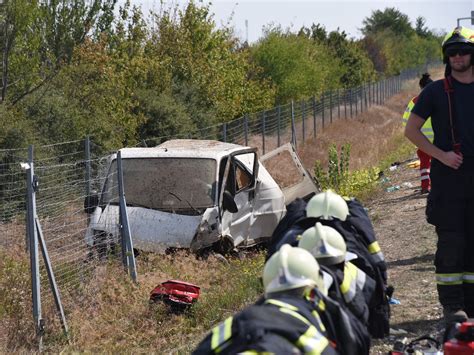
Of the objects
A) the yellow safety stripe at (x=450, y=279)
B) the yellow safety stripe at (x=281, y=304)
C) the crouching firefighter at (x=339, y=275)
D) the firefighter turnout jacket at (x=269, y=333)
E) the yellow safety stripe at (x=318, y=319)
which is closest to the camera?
the firefighter turnout jacket at (x=269, y=333)

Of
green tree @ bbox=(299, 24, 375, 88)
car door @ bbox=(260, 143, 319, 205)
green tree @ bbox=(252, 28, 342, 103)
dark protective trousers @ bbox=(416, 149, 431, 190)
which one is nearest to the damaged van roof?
car door @ bbox=(260, 143, 319, 205)

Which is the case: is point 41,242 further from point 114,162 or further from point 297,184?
point 297,184

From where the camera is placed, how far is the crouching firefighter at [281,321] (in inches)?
130

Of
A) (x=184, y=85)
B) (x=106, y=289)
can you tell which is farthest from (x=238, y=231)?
(x=184, y=85)

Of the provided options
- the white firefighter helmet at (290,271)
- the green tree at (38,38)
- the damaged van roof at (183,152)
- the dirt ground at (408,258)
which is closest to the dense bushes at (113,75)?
the green tree at (38,38)

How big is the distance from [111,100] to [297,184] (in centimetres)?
780

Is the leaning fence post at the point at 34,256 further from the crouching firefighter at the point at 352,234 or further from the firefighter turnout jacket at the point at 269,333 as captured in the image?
the firefighter turnout jacket at the point at 269,333

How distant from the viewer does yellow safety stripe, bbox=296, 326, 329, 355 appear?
3.40 meters

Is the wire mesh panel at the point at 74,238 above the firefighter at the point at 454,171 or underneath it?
underneath

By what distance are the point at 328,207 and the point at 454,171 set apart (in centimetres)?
130

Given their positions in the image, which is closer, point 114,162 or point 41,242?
point 41,242

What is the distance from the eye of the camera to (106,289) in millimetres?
8672

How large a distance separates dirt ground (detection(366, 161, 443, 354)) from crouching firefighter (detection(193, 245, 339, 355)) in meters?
2.49

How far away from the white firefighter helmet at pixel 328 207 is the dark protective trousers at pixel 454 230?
3.59 ft
